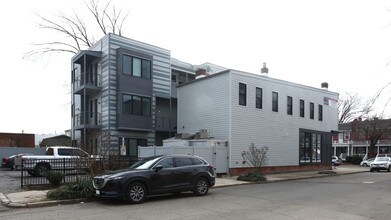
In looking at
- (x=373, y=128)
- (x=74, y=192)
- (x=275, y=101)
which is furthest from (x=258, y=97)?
(x=373, y=128)

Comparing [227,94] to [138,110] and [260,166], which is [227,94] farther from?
[138,110]

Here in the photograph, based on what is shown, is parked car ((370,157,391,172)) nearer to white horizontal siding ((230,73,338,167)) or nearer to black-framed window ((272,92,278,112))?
white horizontal siding ((230,73,338,167))

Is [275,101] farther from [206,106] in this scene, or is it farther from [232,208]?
[232,208]

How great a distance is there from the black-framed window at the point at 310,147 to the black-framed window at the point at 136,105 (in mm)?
12421

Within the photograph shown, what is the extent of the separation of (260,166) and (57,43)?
25728 mm

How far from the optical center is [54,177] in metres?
15.7

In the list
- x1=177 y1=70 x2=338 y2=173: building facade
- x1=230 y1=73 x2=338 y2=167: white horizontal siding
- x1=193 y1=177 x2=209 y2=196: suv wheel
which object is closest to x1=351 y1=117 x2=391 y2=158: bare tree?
x1=177 y1=70 x2=338 y2=173: building facade

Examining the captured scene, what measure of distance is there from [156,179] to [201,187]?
7.24ft

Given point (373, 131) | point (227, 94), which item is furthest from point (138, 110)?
point (373, 131)

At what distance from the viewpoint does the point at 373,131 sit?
55.1 m

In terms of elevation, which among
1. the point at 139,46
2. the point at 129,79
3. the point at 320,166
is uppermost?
the point at 139,46

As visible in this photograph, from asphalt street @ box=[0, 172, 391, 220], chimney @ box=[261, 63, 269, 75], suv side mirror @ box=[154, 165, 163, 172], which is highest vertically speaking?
chimney @ box=[261, 63, 269, 75]

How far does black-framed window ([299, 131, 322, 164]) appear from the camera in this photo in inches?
1185

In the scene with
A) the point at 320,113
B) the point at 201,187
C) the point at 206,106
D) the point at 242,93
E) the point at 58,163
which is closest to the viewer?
the point at 201,187
